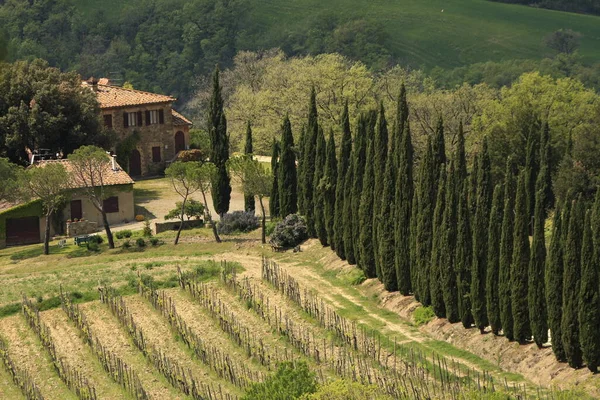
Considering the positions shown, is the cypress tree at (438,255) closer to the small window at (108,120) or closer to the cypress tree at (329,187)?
the cypress tree at (329,187)

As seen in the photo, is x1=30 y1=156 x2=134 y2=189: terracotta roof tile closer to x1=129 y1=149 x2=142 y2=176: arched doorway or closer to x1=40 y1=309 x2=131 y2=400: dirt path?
x1=129 y1=149 x2=142 y2=176: arched doorway

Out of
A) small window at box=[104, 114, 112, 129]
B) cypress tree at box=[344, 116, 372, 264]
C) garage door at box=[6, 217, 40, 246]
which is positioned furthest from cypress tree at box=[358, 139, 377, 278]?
small window at box=[104, 114, 112, 129]

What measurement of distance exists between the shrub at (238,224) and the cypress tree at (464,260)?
22.2 metres

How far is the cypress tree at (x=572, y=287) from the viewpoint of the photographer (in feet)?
136

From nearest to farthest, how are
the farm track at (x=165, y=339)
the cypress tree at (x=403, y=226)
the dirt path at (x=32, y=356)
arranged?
the farm track at (x=165, y=339), the dirt path at (x=32, y=356), the cypress tree at (x=403, y=226)

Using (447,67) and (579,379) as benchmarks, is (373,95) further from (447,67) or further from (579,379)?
(447,67)

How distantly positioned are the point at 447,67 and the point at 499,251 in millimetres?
120015

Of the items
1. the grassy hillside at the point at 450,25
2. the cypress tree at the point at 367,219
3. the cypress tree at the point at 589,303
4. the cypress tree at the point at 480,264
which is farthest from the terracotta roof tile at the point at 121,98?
the grassy hillside at the point at 450,25

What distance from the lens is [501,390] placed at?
4031cm

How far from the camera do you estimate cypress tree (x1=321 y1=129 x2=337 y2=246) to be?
61.1m

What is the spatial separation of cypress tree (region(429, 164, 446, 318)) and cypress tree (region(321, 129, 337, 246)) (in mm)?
11774

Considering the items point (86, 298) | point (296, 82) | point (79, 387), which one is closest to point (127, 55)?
point (296, 82)

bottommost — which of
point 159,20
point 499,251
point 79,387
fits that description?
point 79,387

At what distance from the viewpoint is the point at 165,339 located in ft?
163
